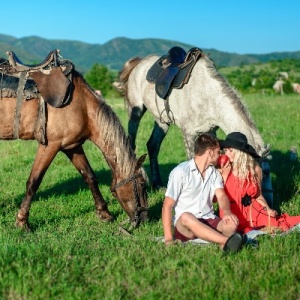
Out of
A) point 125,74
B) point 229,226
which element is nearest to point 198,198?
point 229,226

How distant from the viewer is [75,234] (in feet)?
19.5

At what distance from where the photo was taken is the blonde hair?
572 centimetres

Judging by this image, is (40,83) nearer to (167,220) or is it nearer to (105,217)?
(105,217)

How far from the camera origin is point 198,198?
5.32 meters

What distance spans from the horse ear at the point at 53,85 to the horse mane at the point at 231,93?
218 centimetres

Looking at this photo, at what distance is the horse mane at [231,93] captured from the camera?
6.73m

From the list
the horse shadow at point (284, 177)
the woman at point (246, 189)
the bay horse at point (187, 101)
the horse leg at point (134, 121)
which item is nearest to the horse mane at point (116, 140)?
the woman at point (246, 189)

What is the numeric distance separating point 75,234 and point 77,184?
293 centimetres

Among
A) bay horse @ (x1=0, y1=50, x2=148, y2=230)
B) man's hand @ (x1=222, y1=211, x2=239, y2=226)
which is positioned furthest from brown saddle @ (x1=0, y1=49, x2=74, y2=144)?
man's hand @ (x1=222, y1=211, x2=239, y2=226)

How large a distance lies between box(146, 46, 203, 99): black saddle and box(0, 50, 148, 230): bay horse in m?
1.89

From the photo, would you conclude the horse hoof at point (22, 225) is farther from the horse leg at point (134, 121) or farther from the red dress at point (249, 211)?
the horse leg at point (134, 121)

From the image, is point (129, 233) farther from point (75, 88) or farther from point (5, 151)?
point (5, 151)

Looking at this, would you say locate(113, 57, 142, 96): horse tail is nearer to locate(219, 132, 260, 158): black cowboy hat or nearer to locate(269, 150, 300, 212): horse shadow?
locate(269, 150, 300, 212): horse shadow

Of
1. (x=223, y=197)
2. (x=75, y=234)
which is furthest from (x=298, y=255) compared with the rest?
(x=75, y=234)
